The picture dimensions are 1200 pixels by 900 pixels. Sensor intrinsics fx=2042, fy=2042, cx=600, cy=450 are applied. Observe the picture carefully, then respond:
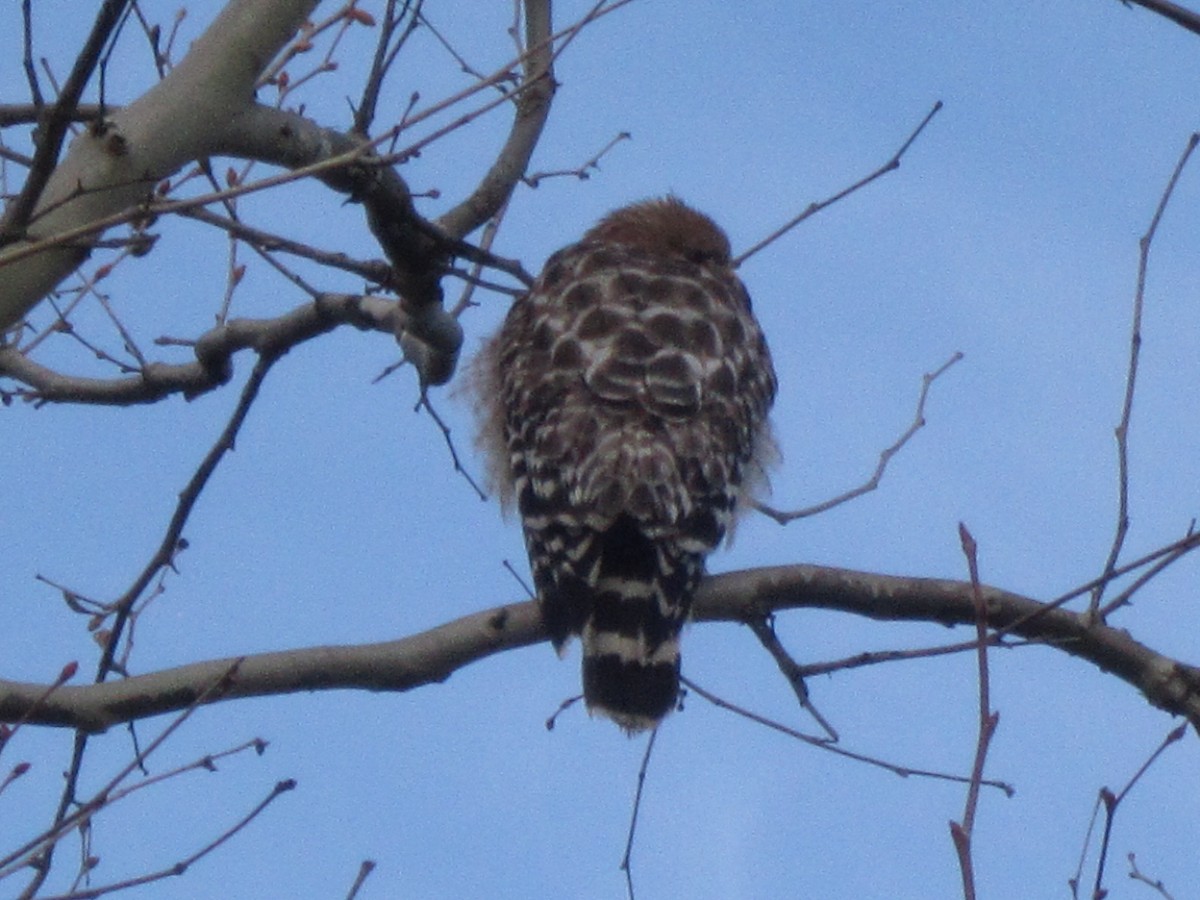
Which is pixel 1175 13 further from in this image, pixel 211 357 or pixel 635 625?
pixel 211 357

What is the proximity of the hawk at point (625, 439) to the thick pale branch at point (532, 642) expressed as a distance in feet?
0.67

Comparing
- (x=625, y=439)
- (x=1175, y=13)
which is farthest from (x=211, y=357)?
(x=1175, y=13)

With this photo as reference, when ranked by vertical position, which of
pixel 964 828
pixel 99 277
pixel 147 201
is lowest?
pixel 964 828

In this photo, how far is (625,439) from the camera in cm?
523

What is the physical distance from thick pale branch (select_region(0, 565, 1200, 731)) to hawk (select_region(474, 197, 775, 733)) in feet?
0.67

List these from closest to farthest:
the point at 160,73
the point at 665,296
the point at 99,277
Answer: the point at 160,73 < the point at 99,277 < the point at 665,296

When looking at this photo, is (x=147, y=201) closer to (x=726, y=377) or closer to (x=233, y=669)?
(x=233, y=669)

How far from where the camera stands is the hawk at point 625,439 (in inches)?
189

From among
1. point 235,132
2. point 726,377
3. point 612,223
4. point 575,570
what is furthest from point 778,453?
point 235,132

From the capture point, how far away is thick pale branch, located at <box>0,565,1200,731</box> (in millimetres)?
3879

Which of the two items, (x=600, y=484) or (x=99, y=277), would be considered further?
(x=99, y=277)

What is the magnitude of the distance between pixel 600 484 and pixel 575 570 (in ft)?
0.93

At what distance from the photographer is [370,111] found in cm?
445

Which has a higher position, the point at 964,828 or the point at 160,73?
the point at 160,73
